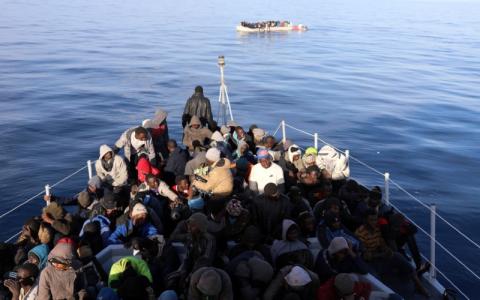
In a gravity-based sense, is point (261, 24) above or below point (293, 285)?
above

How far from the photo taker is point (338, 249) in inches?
261

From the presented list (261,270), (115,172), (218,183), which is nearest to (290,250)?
(261,270)

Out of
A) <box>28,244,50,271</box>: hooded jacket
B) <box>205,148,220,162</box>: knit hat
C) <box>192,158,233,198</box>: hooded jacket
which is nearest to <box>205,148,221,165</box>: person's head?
<box>205,148,220,162</box>: knit hat

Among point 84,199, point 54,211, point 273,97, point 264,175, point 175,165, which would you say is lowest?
point 273,97

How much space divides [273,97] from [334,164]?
2997cm

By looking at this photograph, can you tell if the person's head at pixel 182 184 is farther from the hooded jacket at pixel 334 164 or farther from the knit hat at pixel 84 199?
the hooded jacket at pixel 334 164

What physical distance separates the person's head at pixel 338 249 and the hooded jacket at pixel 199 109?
7.43 meters

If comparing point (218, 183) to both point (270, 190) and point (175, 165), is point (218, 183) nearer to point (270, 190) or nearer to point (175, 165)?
point (270, 190)

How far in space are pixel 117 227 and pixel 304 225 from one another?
309 cm

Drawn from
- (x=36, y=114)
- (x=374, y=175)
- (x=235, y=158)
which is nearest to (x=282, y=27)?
(x=36, y=114)

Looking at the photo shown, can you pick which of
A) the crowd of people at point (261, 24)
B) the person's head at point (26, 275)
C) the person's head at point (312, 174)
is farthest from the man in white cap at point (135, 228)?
the crowd of people at point (261, 24)

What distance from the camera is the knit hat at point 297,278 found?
18.5 ft

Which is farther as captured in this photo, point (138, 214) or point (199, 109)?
point (199, 109)

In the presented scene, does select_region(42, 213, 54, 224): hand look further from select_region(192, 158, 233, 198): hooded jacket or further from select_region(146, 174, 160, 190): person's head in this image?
select_region(192, 158, 233, 198): hooded jacket
